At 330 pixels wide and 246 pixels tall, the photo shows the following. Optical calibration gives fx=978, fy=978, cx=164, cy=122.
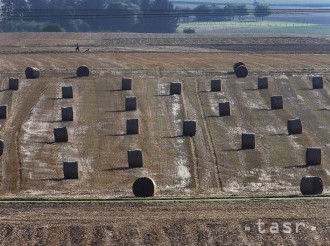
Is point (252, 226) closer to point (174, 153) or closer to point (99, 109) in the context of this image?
point (174, 153)

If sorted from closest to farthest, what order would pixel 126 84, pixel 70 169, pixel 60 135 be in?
pixel 70 169
pixel 60 135
pixel 126 84

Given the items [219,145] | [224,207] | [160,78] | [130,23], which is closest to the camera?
[224,207]

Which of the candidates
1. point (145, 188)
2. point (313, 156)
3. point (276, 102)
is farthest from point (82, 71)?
point (145, 188)

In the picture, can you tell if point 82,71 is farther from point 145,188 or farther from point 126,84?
point 145,188

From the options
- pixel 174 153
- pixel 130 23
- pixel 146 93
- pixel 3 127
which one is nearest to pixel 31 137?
pixel 3 127

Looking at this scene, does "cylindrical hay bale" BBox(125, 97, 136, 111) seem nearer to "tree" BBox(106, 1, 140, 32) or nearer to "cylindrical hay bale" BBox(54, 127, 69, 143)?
"cylindrical hay bale" BBox(54, 127, 69, 143)
